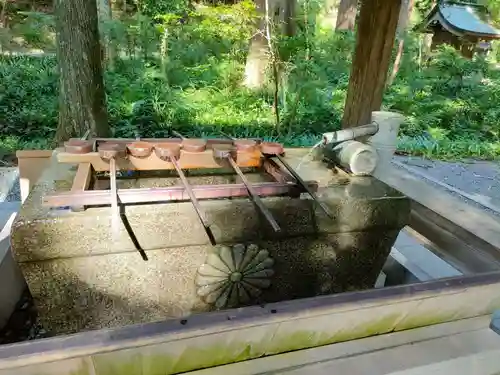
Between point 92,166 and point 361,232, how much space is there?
1.25 metres

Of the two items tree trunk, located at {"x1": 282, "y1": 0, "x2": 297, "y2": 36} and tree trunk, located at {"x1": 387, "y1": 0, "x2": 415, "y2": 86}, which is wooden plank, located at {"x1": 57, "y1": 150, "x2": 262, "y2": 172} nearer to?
tree trunk, located at {"x1": 282, "y1": 0, "x2": 297, "y2": 36}

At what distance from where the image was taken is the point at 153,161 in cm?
Result: 180

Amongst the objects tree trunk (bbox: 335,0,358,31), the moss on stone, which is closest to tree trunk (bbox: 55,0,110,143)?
the moss on stone

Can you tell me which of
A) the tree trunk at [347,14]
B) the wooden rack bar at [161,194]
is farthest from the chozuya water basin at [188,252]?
the tree trunk at [347,14]

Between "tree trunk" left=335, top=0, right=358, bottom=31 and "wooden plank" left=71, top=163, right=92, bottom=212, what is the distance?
45.6 ft

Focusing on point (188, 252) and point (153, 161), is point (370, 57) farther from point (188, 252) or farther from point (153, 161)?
point (188, 252)

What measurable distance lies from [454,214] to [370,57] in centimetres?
230

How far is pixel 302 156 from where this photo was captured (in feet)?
7.31

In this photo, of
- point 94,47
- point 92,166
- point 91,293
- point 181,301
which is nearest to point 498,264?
point 181,301

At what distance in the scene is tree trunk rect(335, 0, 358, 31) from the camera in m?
13.9

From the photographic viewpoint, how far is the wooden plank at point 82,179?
4.68ft

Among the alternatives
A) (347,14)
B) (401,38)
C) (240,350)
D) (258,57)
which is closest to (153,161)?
(240,350)

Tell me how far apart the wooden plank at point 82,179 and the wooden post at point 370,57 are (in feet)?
9.41

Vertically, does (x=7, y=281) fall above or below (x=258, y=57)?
below
